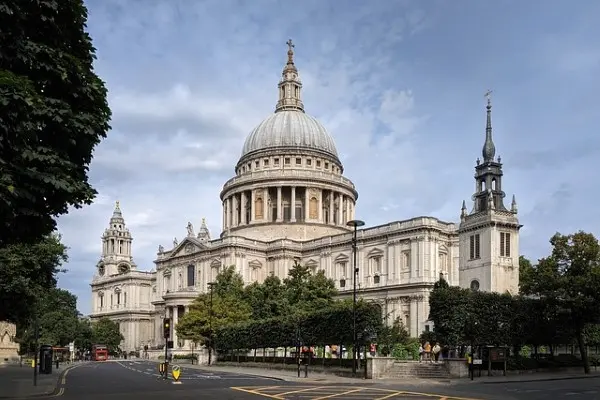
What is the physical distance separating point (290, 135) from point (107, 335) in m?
49.8

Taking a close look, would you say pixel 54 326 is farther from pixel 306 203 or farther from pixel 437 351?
pixel 437 351

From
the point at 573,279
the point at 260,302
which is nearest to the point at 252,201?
the point at 260,302

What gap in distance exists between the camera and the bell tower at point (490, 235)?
258 ft

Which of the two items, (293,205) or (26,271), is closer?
(26,271)

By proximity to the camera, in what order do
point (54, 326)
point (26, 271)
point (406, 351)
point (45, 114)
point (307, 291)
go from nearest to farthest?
point (45, 114), point (26, 271), point (406, 351), point (307, 291), point (54, 326)

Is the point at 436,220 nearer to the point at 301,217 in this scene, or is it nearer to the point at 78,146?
the point at 301,217

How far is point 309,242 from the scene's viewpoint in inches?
4429

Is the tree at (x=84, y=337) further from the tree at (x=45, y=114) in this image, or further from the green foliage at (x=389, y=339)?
the tree at (x=45, y=114)

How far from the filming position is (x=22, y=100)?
16484 mm

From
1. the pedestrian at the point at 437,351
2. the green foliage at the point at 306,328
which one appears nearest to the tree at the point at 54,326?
the green foliage at the point at 306,328

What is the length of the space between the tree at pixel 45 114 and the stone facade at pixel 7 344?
204 feet

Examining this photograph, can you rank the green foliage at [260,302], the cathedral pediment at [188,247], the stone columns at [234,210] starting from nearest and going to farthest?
the green foliage at [260,302]
the cathedral pediment at [188,247]
the stone columns at [234,210]

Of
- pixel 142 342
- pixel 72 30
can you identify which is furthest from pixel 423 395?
pixel 142 342

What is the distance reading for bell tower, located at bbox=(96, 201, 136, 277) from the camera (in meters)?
166
